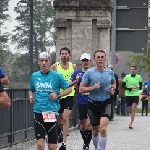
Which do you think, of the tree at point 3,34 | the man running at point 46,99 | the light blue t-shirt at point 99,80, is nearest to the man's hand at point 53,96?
the man running at point 46,99

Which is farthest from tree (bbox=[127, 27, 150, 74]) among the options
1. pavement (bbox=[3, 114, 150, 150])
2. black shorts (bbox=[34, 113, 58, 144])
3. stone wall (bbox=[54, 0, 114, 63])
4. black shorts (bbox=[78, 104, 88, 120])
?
black shorts (bbox=[34, 113, 58, 144])

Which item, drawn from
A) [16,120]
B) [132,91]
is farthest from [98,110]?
[132,91]

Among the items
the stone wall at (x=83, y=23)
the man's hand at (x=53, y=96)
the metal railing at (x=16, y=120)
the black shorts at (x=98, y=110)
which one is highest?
the stone wall at (x=83, y=23)

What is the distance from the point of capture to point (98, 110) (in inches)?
531

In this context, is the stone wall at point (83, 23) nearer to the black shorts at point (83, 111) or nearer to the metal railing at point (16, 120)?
the metal railing at point (16, 120)

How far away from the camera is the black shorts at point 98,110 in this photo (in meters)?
13.3

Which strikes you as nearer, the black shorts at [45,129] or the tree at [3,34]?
the black shorts at [45,129]

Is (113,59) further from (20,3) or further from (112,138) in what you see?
(112,138)

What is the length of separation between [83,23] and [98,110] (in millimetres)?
12291

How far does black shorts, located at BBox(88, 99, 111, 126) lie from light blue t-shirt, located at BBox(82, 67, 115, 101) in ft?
0.33

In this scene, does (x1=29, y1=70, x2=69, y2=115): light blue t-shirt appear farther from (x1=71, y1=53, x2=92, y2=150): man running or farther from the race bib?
(x1=71, y1=53, x2=92, y2=150): man running

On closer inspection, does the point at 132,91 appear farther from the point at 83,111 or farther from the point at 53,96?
the point at 53,96

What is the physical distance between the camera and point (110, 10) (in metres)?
25.5

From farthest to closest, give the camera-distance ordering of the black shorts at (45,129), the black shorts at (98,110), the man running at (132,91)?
the man running at (132,91), the black shorts at (98,110), the black shorts at (45,129)
